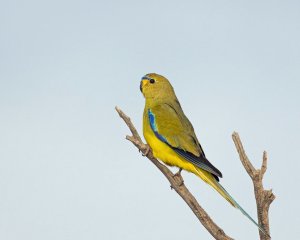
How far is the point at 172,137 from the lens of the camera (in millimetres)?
8297

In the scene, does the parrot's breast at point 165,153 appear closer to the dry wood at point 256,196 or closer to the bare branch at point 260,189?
the dry wood at point 256,196

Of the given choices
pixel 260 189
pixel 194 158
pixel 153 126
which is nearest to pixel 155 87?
pixel 153 126

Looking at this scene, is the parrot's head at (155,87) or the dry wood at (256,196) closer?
the dry wood at (256,196)

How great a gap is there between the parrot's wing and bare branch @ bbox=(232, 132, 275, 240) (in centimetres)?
49

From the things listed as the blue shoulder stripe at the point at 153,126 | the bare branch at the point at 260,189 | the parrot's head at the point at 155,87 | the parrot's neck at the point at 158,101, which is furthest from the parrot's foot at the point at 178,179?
the parrot's head at the point at 155,87

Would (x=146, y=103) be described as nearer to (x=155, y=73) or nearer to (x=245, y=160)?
(x=155, y=73)

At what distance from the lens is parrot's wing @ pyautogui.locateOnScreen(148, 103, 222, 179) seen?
8.02m

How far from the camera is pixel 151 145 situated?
27.6ft

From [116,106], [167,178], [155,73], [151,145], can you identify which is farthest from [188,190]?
[155,73]

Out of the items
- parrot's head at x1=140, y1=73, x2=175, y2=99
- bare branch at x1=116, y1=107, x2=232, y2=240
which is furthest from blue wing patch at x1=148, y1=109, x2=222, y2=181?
parrot's head at x1=140, y1=73, x2=175, y2=99

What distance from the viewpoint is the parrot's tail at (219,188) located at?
7.28m

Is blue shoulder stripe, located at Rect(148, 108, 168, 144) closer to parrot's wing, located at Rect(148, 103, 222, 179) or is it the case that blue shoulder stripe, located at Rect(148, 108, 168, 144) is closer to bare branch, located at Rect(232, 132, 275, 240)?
parrot's wing, located at Rect(148, 103, 222, 179)

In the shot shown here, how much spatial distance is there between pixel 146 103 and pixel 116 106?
1139 mm

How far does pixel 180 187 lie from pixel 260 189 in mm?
1250
